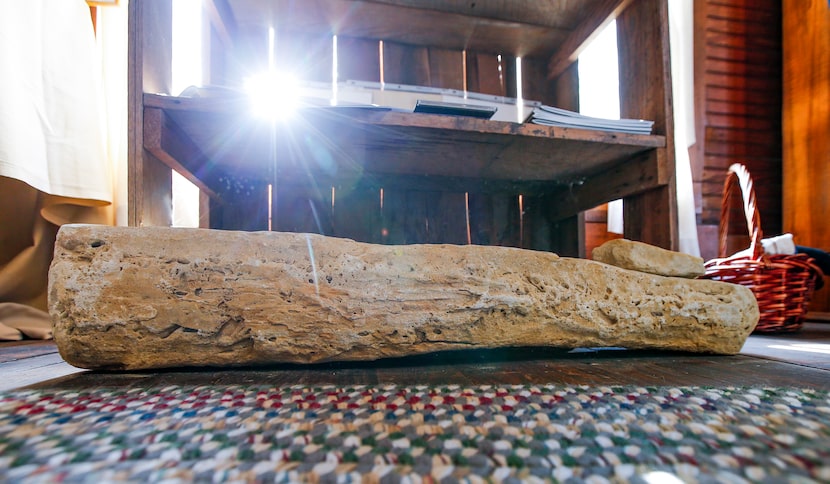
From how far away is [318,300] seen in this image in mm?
685

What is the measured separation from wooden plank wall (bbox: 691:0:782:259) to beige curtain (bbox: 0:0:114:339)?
104 inches

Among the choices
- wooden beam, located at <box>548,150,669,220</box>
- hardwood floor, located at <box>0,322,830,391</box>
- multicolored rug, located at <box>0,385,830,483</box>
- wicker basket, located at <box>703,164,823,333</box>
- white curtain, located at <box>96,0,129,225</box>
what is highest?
white curtain, located at <box>96,0,129,225</box>

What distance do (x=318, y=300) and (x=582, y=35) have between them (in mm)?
1401

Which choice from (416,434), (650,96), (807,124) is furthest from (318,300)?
(807,124)

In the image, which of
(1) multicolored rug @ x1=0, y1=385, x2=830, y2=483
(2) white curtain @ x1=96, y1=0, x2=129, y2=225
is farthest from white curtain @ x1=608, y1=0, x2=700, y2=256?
(2) white curtain @ x1=96, y1=0, x2=129, y2=225

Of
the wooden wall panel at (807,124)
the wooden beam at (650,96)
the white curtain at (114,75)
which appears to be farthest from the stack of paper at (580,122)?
the wooden wall panel at (807,124)

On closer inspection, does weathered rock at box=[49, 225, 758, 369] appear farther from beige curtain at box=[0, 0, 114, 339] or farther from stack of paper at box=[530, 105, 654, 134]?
beige curtain at box=[0, 0, 114, 339]

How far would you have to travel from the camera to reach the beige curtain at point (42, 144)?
1077mm

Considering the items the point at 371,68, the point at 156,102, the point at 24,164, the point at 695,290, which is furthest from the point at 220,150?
the point at 695,290

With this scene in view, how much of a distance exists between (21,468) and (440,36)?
164 cm

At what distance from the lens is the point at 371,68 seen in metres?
1.58

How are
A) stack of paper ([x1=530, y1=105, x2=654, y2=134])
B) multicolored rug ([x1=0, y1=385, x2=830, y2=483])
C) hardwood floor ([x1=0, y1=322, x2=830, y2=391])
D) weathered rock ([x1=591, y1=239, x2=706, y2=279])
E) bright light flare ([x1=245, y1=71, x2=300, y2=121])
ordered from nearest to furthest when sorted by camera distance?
multicolored rug ([x1=0, y1=385, x2=830, y2=483]) < hardwood floor ([x1=0, y1=322, x2=830, y2=391]) < weathered rock ([x1=591, y1=239, x2=706, y2=279]) < bright light flare ([x1=245, y1=71, x2=300, y2=121]) < stack of paper ([x1=530, y1=105, x2=654, y2=134])

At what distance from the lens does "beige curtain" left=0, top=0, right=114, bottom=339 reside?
1.08 meters

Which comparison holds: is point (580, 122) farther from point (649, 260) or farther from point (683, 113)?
point (683, 113)
